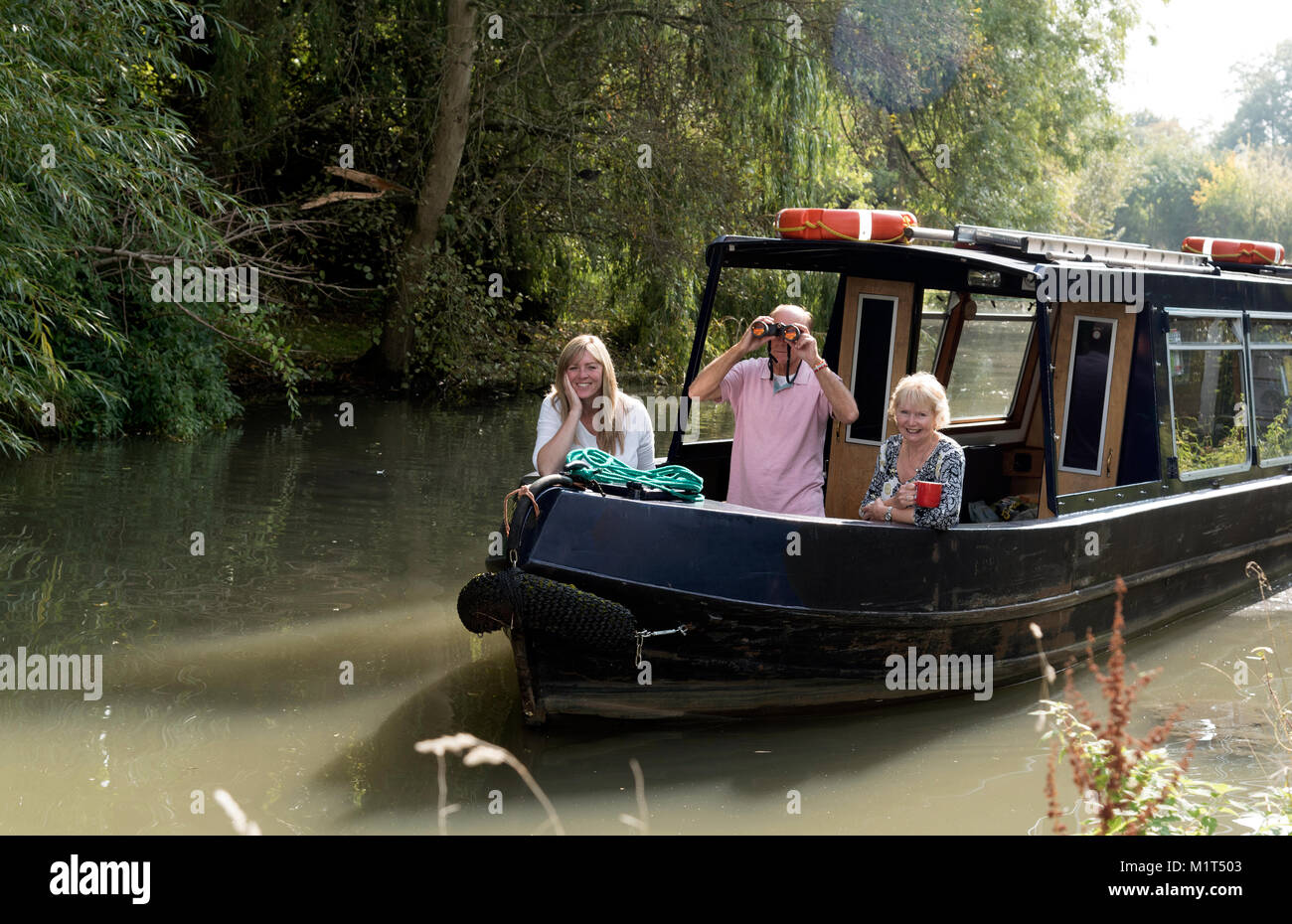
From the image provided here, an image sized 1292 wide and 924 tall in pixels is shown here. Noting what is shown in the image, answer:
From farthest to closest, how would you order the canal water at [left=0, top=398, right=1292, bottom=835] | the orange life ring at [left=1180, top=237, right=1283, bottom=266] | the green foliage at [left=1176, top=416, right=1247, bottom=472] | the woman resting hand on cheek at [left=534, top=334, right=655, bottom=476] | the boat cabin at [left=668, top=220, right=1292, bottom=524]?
the orange life ring at [left=1180, top=237, right=1283, bottom=266]
the green foliage at [left=1176, top=416, right=1247, bottom=472]
the boat cabin at [left=668, top=220, right=1292, bottom=524]
the woman resting hand on cheek at [left=534, top=334, right=655, bottom=476]
the canal water at [left=0, top=398, right=1292, bottom=835]

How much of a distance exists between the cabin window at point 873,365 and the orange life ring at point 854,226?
0.85 m

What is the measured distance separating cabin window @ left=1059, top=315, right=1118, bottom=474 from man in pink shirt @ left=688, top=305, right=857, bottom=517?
6.29 ft

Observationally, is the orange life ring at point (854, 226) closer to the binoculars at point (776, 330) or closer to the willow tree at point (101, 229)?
the binoculars at point (776, 330)

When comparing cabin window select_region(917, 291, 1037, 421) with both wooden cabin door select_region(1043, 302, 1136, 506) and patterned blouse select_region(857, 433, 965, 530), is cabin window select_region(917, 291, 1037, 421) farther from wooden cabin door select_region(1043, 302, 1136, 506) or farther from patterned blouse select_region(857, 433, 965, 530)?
patterned blouse select_region(857, 433, 965, 530)

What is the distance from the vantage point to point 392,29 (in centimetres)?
1553

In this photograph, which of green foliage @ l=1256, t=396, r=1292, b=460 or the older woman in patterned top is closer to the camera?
the older woman in patterned top

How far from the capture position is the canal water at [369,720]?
4.85 meters

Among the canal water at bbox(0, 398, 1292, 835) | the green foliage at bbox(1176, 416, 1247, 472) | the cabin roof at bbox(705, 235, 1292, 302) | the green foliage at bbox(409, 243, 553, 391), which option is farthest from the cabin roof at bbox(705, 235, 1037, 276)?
the green foliage at bbox(409, 243, 553, 391)

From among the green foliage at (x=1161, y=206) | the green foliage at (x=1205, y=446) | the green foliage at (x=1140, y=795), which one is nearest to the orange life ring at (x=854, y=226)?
the green foliage at (x=1205, y=446)

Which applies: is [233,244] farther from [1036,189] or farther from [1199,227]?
[1199,227]

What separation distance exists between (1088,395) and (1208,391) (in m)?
1.06

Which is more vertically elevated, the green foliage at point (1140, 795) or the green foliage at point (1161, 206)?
the green foliage at point (1161, 206)

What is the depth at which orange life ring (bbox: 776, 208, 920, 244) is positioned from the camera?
6410 millimetres

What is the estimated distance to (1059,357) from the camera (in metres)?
7.39
